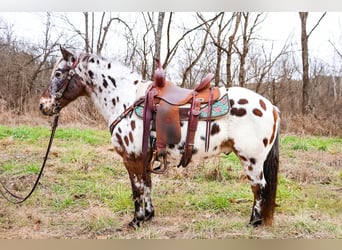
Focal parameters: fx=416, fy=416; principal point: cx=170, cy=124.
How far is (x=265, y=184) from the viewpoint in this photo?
2.40 m

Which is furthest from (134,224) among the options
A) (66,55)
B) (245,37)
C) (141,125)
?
(245,37)

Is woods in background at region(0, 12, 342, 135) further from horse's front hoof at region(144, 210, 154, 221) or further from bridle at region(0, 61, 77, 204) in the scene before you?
horse's front hoof at region(144, 210, 154, 221)

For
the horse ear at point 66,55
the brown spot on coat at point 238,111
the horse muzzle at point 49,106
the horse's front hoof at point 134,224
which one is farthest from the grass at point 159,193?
the horse ear at point 66,55

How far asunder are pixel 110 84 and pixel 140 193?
0.67 m

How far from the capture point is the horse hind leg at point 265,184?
2.38 m

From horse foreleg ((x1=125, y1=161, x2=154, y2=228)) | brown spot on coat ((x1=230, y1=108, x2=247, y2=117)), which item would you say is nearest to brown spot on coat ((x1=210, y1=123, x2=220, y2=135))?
brown spot on coat ((x1=230, y1=108, x2=247, y2=117))

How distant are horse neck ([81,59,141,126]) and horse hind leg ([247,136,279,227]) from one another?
0.84 metres

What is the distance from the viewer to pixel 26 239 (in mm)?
2488

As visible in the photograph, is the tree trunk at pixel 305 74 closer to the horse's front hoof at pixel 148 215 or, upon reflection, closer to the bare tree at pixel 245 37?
the bare tree at pixel 245 37

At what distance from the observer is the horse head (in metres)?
2.47

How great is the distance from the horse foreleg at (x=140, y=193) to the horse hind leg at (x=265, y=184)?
1.99 feet
